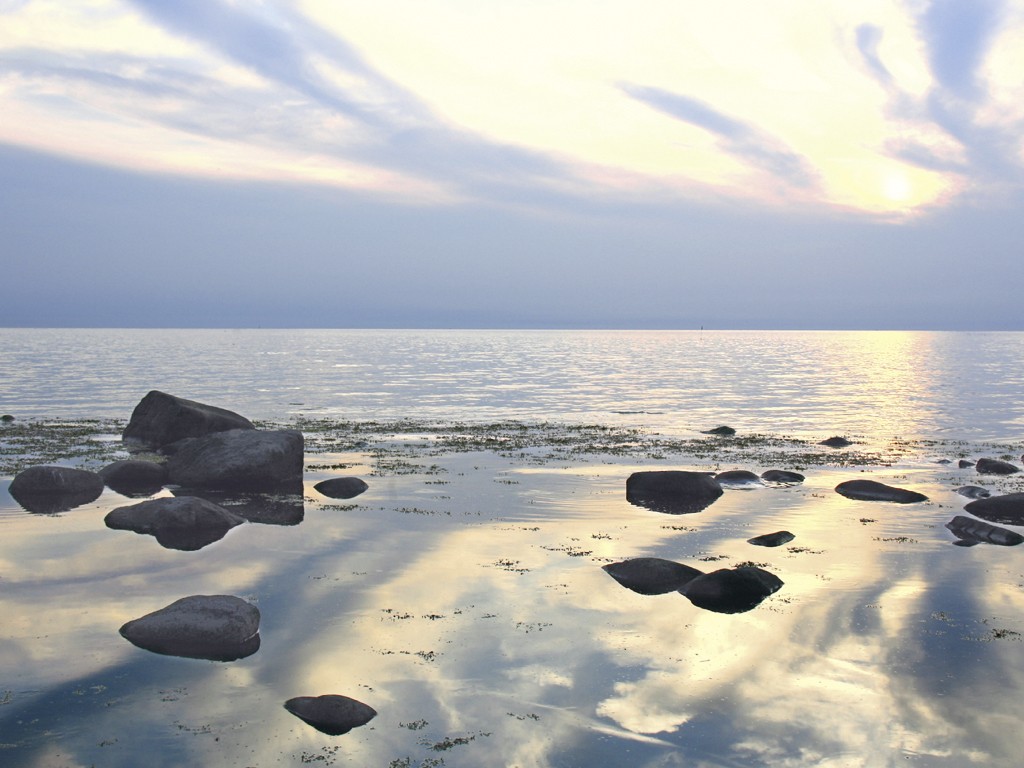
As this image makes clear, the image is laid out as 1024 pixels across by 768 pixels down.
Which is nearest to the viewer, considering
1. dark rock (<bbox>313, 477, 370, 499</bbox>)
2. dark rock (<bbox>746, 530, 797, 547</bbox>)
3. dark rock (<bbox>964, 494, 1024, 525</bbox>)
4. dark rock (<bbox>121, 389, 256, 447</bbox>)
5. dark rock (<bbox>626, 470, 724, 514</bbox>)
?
dark rock (<bbox>746, 530, 797, 547</bbox>)

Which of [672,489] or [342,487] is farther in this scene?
[342,487]

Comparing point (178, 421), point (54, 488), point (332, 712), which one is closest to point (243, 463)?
point (54, 488)

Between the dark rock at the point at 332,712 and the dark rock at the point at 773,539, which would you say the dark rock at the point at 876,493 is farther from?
the dark rock at the point at 332,712

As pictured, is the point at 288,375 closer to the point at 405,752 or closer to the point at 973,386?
the point at 973,386

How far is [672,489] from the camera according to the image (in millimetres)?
24156

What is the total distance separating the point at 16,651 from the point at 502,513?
39.1 feet

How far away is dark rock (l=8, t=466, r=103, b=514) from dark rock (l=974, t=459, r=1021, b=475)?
28862 mm

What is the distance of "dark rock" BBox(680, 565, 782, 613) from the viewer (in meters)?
14.0

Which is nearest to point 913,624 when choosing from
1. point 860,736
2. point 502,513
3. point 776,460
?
point 860,736

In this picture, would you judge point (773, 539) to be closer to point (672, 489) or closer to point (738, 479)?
point (672, 489)

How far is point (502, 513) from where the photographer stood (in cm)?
2144

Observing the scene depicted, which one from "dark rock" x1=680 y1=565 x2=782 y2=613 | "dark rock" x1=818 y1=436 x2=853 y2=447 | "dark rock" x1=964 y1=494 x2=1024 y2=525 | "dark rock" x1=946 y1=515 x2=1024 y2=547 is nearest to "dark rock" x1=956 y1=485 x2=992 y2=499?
"dark rock" x1=964 y1=494 x2=1024 y2=525

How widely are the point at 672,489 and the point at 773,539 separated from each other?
583cm

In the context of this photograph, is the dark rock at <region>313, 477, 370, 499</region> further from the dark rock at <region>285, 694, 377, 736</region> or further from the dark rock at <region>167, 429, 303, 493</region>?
the dark rock at <region>285, 694, 377, 736</region>
